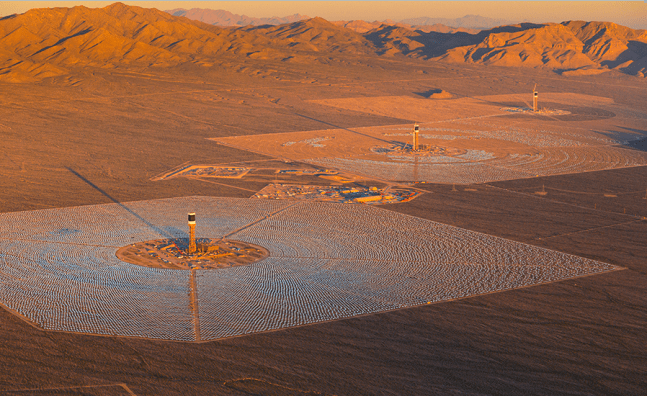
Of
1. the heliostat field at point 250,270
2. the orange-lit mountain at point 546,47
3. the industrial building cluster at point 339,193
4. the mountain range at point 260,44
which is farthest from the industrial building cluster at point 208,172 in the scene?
the orange-lit mountain at point 546,47

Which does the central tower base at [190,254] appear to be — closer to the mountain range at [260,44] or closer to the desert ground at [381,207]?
the desert ground at [381,207]

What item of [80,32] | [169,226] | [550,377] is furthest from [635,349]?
[80,32]

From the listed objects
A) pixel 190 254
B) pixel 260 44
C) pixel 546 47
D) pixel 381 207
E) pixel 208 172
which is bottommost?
pixel 381 207

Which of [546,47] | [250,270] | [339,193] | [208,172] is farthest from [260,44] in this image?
[250,270]

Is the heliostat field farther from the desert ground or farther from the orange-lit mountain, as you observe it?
the orange-lit mountain

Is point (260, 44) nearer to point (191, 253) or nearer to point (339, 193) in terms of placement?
point (339, 193)

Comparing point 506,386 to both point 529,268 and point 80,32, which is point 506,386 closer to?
point 529,268

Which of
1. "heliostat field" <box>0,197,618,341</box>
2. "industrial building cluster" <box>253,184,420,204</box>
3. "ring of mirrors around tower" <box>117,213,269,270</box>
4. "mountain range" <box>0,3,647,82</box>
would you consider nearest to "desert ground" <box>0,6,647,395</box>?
"heliostat field" <box>0,197,618,341</box>
